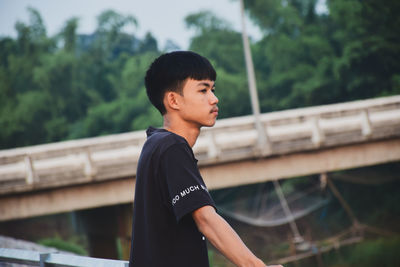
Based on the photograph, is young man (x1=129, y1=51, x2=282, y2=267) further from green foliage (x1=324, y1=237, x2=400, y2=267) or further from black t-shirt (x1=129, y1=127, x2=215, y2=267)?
green foliage (x1=324, y1=237, x2=400, y2=267)

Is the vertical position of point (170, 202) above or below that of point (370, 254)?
below

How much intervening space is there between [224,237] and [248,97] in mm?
38489

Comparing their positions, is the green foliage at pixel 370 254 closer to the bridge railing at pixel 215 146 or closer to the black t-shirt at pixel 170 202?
the bridge railing at pixel 215 146

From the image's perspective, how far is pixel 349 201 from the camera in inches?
1210

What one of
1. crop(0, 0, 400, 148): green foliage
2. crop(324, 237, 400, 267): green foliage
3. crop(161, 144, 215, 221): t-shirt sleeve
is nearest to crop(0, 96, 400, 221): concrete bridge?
crop(324, 237, 400, 267): green foliage

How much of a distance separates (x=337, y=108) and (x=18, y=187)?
8961 millimetres

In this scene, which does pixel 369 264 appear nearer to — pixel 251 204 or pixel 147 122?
pixel 251 204

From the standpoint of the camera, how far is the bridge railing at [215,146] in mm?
14469

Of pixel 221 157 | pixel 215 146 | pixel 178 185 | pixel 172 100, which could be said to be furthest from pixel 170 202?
pixel 221 157

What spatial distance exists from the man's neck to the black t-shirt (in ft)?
0.28

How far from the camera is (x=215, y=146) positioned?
1501 cm

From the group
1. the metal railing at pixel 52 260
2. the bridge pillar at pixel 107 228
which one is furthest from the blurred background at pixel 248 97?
the metal railing at pixel 52 260

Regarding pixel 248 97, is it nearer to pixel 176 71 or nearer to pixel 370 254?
pixel 370 254

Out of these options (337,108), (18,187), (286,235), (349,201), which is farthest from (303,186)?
(18,187)
